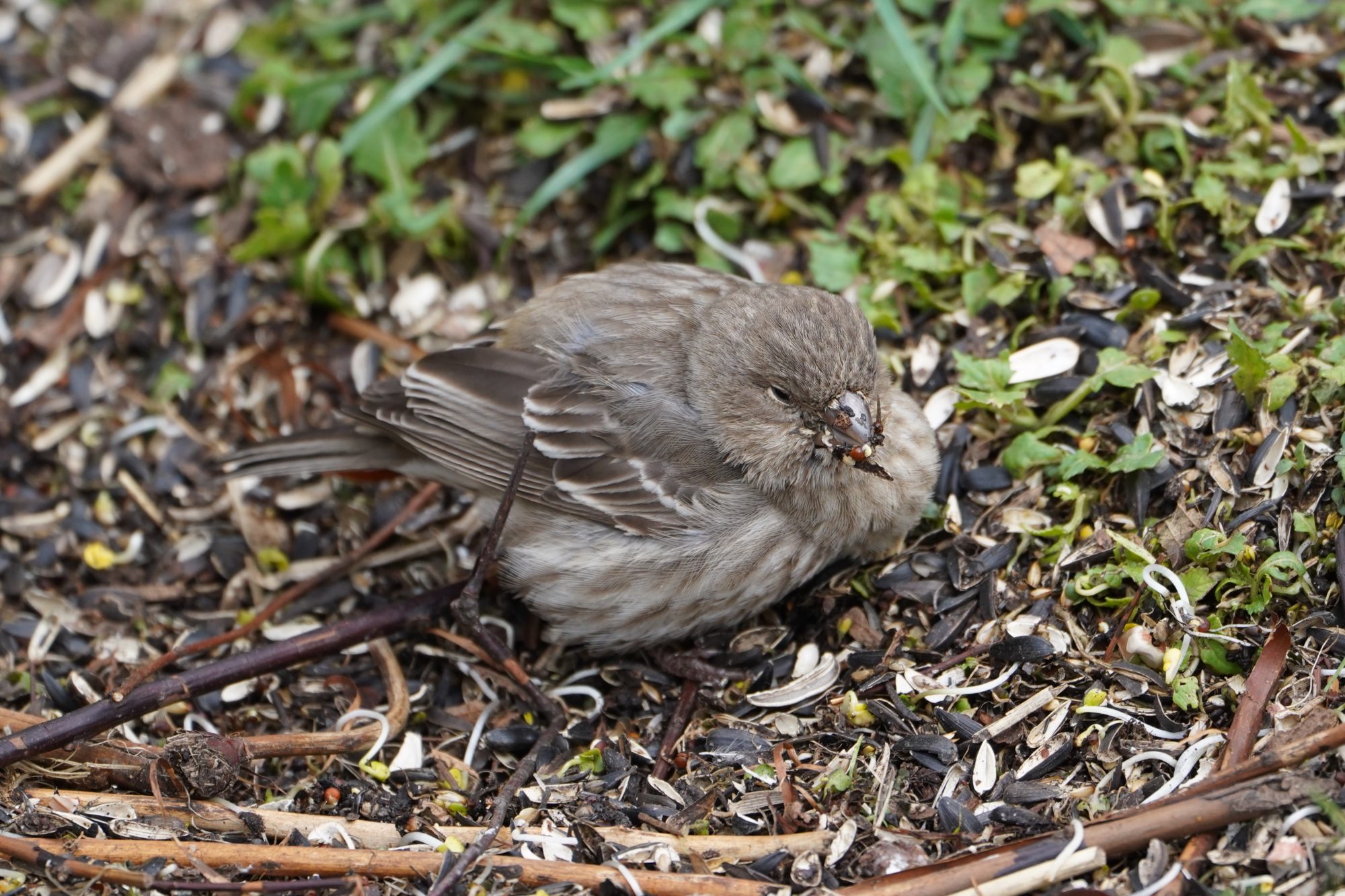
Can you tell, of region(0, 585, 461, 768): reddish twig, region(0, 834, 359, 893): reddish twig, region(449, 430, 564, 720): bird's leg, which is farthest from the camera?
region(449, 430, 564, 720): bird's leg

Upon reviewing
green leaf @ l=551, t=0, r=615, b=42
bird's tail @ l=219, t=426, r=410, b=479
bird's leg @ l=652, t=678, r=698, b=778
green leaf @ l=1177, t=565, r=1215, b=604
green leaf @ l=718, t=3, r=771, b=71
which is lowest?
bird's leg @ l=652, t=678, r=698, b=778

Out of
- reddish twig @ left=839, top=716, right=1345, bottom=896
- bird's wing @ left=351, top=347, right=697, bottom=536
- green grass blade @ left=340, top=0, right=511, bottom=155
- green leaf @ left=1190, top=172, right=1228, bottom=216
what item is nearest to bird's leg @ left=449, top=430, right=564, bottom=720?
bird's wing @ left=351, top=347, right=697, bottom=536

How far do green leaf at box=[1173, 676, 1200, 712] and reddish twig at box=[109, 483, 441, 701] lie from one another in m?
2.75

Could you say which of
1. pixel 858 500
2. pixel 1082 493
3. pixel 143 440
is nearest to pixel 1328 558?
pixel 1082 493

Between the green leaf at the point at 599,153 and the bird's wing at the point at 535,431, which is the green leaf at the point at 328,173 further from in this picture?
the bird's wing at the point at 535,431

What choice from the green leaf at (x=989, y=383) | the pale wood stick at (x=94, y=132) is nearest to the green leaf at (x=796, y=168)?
the green leaf at (x=989, y=383)

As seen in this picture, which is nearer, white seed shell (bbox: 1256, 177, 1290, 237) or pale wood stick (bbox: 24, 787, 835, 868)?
pale wood stick (bbox: 24, 787, 835, 868)

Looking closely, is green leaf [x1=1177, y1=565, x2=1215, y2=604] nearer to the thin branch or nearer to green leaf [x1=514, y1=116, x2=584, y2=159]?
the thin branch

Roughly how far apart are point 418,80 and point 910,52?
2.03 metres

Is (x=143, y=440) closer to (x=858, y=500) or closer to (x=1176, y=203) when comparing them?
(x=858, y=500)

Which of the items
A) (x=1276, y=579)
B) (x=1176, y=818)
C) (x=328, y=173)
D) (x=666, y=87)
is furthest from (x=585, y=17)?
(x=1176, y=818)

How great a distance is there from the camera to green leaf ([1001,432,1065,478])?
4.23 meters

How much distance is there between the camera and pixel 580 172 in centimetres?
540

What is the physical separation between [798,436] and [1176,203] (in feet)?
5.57
